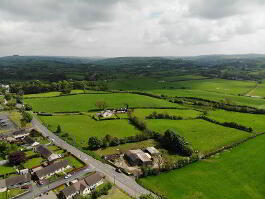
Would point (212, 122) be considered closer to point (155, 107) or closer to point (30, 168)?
point (155, 107)

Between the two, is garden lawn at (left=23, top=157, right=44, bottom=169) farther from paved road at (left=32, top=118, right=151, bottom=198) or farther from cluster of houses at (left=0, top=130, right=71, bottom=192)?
paved road at (left=32, top=118, right=151, bottom=198)

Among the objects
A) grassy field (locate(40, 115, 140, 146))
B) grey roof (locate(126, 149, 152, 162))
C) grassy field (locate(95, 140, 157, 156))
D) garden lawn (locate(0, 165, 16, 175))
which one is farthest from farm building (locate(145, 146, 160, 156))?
garden lawn (locate(0, 165, 16, 175))

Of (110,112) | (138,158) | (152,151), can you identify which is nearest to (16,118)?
(110,112)

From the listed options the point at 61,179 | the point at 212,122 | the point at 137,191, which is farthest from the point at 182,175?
the point at 212,122

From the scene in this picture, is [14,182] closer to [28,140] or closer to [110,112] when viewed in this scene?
[28,140]

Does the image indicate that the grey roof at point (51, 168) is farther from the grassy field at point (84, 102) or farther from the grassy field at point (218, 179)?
the grassy field at point (84, 102)

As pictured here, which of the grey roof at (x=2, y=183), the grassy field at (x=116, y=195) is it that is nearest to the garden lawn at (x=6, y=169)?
the grey roof at (x=2, y=183)
